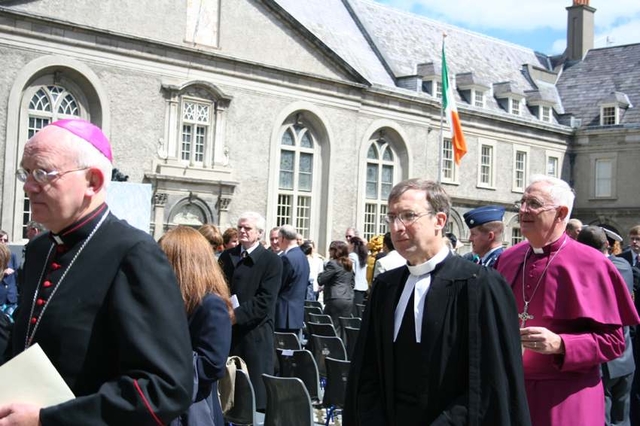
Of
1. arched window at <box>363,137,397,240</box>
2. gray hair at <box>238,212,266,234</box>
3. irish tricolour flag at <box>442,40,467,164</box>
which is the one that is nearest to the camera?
gray hair at <box>238,212,266,234</box>

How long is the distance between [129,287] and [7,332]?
6.88ft

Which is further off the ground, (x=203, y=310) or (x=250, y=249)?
(x=250, y=249)

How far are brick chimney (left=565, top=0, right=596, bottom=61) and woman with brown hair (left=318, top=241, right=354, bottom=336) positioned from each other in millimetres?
35575

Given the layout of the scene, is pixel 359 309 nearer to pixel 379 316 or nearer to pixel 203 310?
pixel 203 310

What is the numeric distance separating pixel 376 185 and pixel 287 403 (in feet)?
87.9

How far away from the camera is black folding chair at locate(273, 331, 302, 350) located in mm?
9070

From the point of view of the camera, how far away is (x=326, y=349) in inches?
366

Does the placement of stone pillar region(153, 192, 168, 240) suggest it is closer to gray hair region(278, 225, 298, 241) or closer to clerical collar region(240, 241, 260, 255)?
gray hair region(278, 225, 298, 241)

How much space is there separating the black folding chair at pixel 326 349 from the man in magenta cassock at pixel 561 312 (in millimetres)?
4382

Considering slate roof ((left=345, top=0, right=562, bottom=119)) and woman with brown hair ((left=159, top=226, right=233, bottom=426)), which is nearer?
woman with brown hair ((left=159, top=226, right=233, bottom=426))

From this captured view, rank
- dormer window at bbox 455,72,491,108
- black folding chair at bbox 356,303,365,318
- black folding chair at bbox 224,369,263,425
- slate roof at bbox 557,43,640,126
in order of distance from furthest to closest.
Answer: slate roof at bbox 557,43,640,126 → dormer window at bbox 455,72,491,108 → black folding chair at bbox 356,303,365,318 → black folding chair at bbox 224,369,263,425

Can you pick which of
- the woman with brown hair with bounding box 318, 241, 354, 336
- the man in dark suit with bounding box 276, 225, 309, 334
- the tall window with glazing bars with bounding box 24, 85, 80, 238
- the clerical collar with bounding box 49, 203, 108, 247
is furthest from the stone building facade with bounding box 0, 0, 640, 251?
the clerical collar with bounding box 49, 203, 108, 247

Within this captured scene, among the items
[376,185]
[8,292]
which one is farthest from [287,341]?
[376,185]

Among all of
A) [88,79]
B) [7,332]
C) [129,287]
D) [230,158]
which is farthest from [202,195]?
[129,287]
